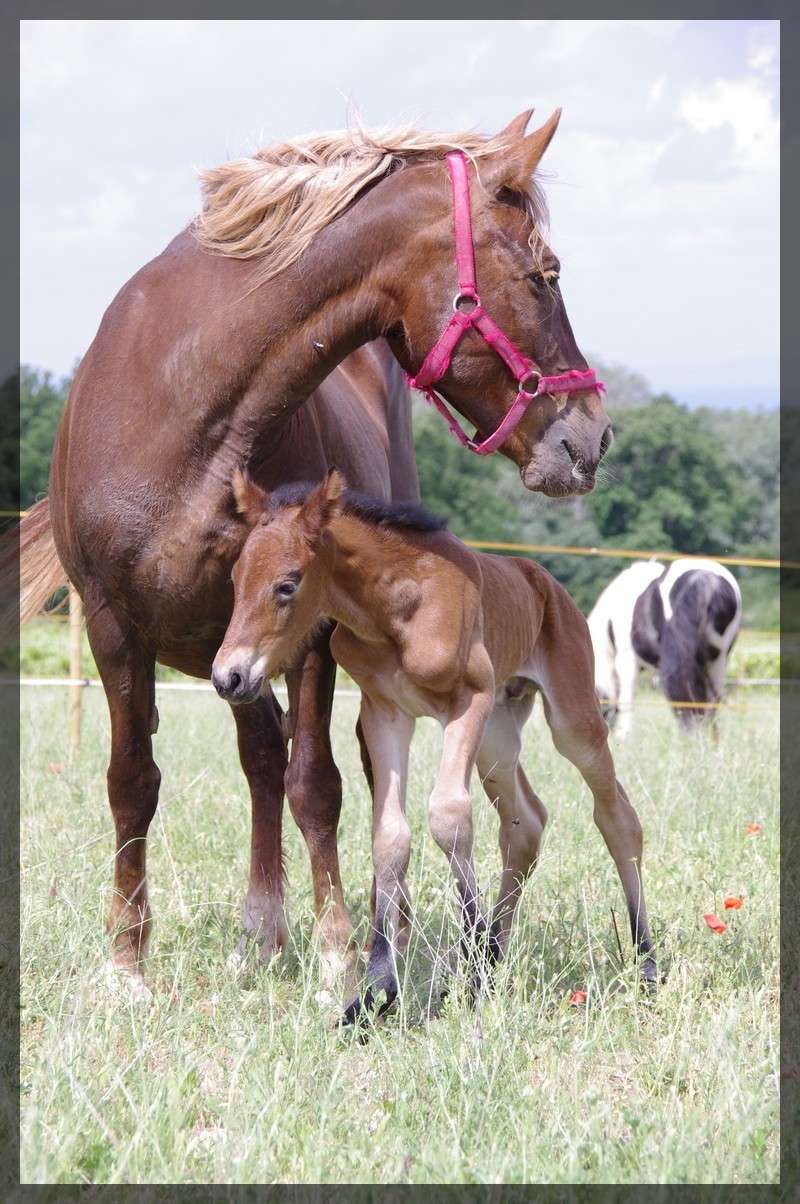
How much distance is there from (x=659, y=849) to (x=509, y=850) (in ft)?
4.49

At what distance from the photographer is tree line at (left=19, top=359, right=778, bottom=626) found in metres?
32.6

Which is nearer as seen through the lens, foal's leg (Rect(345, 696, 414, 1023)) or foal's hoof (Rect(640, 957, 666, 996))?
foal's leg (Rect(345, 696, 414, 1023))

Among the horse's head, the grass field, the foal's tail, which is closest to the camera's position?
the grass field

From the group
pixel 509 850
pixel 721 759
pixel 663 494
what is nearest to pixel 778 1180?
pixel 509 850

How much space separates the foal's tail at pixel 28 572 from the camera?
6.09m

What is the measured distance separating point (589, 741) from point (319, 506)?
1352mm

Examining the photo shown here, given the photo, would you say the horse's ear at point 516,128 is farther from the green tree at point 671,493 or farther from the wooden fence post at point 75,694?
the green tree at point 671,493

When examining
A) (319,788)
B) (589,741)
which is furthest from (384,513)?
(589,741)

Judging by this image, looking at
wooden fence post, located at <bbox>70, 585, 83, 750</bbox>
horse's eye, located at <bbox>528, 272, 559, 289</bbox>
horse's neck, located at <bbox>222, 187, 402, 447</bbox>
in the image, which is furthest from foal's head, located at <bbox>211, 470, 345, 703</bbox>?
wooden fence post, located at <bbox>70, 585, 83, 750</bbox>

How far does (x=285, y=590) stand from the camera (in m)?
3.54

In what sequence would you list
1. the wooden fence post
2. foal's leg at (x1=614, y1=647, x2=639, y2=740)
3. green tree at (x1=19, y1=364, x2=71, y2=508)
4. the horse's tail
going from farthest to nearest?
1. green tree at (x1=19, y1=364, x2=71, y2=508)
2. foal's leg at (x1=614, y1=647, x2=639, y2=740)
3. the horse's tail
4. the wooden fence post

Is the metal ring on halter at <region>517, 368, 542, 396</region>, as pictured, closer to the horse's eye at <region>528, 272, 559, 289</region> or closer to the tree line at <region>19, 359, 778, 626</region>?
the horse's eye at <region>528, 272, 559, 289</region>

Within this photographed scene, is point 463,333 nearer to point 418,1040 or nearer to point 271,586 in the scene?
point 271,586

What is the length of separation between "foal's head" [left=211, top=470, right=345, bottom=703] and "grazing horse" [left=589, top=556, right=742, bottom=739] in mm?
7299
